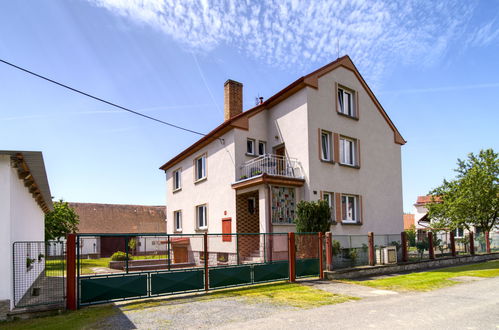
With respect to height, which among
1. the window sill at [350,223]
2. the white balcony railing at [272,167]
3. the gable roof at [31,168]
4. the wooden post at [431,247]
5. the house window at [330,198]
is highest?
the white balcony railing at [272,167]

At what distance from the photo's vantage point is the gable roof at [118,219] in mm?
44156

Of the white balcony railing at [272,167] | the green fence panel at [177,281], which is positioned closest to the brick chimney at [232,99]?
the white balcony railing at [272,167]

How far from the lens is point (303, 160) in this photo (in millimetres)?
17641

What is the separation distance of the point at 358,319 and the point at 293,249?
217 inches

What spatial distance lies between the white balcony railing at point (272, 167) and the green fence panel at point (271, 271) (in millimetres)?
5478

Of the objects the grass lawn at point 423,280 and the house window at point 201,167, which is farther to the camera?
the house window at point 201,167

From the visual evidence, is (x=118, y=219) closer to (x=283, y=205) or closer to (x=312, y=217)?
(x=283, y=205)

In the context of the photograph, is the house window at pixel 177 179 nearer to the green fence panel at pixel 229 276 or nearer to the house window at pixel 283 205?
the house window at pixel 283 205

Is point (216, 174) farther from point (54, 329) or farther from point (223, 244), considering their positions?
point (54, 329)

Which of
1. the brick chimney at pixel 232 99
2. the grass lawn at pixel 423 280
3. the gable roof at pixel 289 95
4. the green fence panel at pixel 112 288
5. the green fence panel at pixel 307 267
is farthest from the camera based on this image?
the brick chimney at pixel 232 99

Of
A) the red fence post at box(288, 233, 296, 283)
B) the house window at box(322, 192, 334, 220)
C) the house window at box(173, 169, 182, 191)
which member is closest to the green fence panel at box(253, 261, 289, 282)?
the red fence post at box(288, 233, 296, 283)

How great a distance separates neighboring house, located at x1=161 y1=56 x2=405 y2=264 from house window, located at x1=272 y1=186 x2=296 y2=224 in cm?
5

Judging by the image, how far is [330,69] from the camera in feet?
63.7

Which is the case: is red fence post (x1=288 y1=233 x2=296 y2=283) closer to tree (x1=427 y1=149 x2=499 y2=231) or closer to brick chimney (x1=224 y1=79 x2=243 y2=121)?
brick chimney (x1=224 y1=79 x2=243 y2=121)
